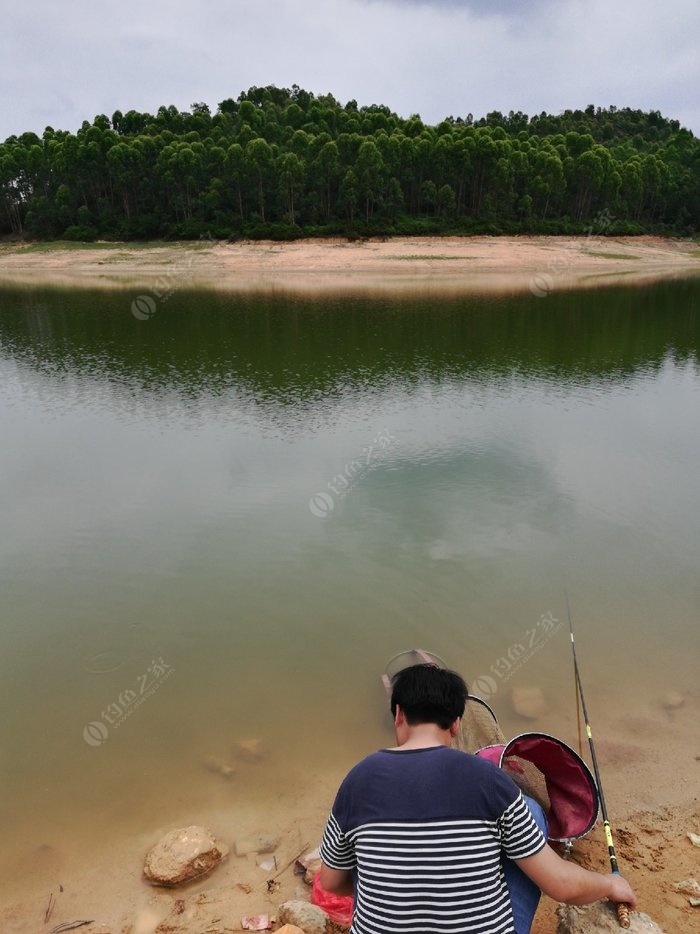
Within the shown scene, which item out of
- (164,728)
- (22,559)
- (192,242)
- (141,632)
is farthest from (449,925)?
(192,242)

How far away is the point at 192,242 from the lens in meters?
54.8

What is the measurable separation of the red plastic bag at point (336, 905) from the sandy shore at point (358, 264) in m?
37.3

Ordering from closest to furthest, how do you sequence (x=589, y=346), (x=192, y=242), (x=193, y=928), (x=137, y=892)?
(x=193, y=928) → (x=137, y=892) → (x=589, y=346) → (x=192, y=242)

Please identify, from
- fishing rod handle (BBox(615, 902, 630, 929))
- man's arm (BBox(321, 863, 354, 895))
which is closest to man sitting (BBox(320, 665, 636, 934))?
man's arm (BBox(321, 863, 354, 895))

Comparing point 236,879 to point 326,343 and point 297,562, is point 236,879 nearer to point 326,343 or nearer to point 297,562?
point 297,562

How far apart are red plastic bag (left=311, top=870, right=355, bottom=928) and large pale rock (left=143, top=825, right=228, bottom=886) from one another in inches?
33.7

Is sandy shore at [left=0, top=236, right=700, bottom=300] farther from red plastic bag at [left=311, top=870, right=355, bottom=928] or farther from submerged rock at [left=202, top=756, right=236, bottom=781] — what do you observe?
red plastic bag at [left=311, top=870, right=355, bottom=928]

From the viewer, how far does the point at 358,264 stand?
47125mm

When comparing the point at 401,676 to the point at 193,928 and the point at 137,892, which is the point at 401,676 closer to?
the point at 193,928

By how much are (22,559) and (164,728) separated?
4.50m

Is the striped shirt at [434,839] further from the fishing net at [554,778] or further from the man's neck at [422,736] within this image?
the fishing net at [554,778]

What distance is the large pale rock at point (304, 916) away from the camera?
148 inches

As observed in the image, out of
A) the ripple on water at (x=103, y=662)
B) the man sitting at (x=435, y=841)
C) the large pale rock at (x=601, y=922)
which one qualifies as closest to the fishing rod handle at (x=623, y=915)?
the large pale rock at (x=601, y=922)

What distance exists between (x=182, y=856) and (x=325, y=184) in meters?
61.8
